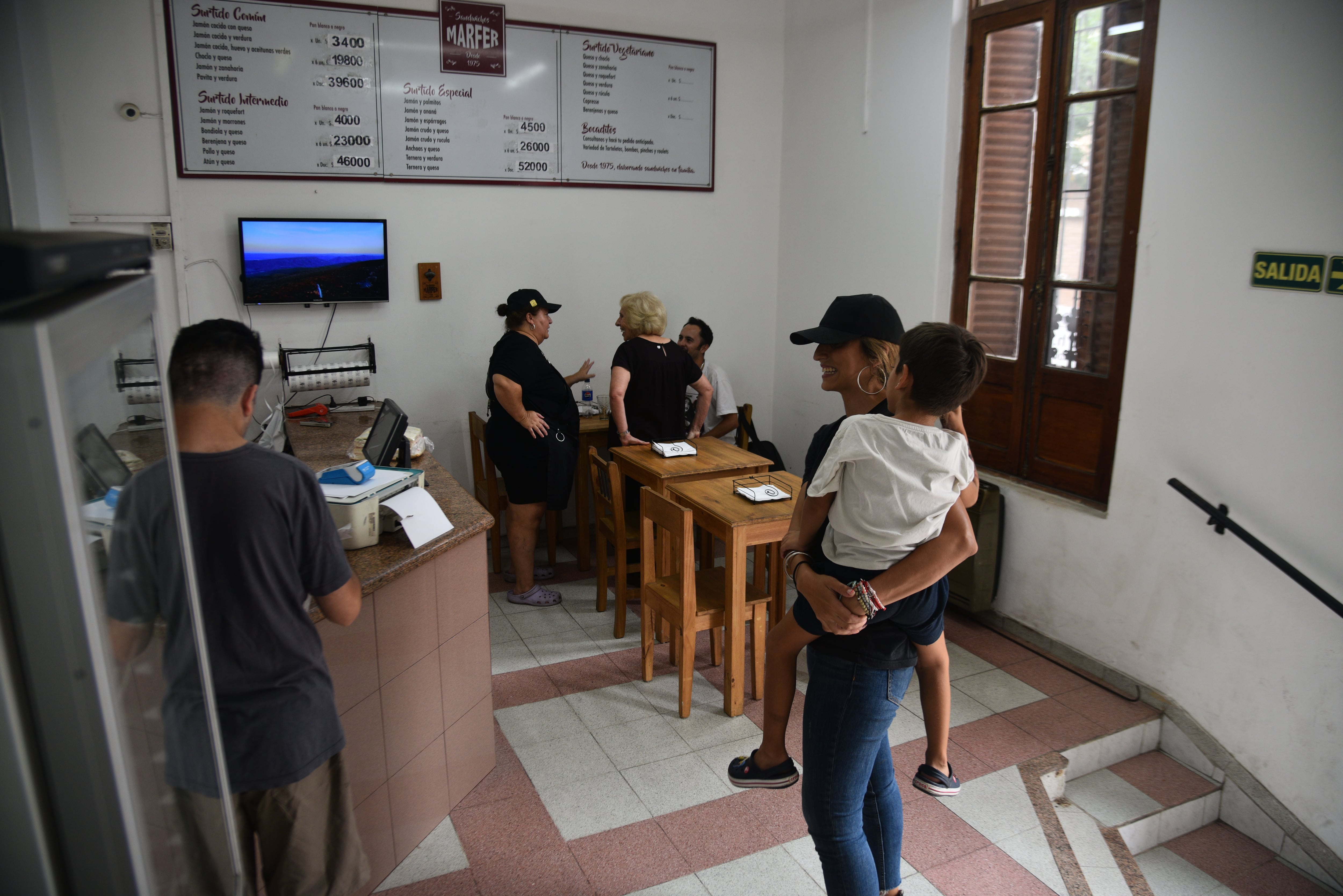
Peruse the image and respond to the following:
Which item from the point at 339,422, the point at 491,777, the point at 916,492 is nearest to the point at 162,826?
the point at 916,492

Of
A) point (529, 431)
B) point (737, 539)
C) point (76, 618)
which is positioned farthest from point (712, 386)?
point (76, 618)

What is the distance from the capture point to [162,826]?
101cm

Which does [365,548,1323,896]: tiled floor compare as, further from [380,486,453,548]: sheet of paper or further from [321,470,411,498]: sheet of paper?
[321,470,411,498]: sheet of paper

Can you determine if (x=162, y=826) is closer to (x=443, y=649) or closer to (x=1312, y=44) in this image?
(x=443, y=649)

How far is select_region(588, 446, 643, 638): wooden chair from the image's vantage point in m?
3.98

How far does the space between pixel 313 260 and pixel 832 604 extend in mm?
3927

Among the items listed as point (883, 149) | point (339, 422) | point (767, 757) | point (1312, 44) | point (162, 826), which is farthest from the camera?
point (883, 149)

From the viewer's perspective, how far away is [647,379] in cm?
448

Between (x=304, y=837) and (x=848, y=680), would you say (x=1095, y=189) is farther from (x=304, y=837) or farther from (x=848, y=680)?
(x=304, y=837)

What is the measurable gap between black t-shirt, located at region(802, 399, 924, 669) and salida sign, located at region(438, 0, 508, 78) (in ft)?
13.0

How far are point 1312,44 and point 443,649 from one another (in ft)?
11.2

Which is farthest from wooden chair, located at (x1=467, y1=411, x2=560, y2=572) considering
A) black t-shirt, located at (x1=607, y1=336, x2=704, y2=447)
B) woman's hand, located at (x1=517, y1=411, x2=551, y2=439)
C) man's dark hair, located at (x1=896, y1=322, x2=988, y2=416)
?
man's dark hair, located at (x1=896, y1=322, x2=988, y2=416)

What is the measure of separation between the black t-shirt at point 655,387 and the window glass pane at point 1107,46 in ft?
7.16

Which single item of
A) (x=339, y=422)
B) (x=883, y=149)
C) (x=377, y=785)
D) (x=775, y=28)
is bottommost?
(x=377, y=785)
